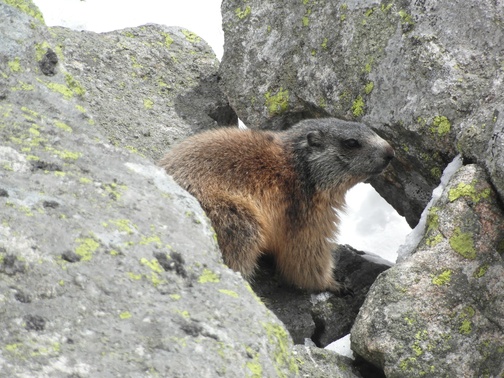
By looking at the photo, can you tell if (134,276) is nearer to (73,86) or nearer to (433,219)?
(73,86)

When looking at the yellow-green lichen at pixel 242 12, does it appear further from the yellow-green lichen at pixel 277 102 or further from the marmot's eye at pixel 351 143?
the marmot's eye at pixel 351 143

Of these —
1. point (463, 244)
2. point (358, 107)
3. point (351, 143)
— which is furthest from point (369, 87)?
Answer: point (463, 244)

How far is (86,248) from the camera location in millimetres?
4219

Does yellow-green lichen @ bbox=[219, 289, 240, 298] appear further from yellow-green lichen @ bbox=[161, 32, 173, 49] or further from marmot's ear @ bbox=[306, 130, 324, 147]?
yellow-green lichen @ bbox=[161, 32, 173, 49]

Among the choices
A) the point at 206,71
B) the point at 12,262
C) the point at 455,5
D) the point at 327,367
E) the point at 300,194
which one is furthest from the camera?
the point at 206,71

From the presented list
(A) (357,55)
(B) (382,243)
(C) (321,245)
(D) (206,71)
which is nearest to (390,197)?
(C) (321,245)

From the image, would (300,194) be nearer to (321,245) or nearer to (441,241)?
(321,245)

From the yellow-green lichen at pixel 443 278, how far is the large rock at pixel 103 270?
195 centimetres

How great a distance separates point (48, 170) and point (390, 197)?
15.2 ft

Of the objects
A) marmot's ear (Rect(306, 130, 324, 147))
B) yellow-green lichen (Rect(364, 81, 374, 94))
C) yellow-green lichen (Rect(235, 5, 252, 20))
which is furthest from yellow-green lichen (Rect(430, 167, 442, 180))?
yellow-green lichen (Rect(235, 5, 252, 20))

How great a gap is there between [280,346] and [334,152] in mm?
3984

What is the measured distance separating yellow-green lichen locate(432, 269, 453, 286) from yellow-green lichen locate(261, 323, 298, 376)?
201 cm

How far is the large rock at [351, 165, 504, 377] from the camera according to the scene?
580 cm

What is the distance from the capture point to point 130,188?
4898 millimetres
